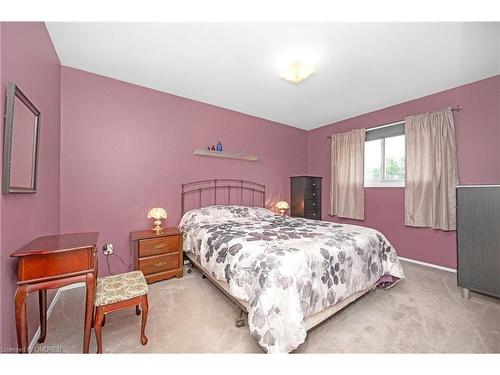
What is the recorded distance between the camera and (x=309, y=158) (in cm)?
512

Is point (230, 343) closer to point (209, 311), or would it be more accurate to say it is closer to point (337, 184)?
point (209, 311)

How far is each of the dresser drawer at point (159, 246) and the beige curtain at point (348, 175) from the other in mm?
3237

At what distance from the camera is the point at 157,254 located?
2629 millimetres

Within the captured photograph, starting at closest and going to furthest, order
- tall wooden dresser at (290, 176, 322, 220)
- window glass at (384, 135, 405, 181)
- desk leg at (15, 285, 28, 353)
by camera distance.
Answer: desk leg at (15, 285, 28, 353) → window glass at (384, 135, 405, 181) → tall wooden dresser at (290, 176, 322, 220)

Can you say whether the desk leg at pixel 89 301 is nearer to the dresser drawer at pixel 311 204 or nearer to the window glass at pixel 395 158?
the dresser drawer at pixel 311 204

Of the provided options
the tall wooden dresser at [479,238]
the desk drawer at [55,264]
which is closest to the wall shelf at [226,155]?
the desk drawer at [55,264]

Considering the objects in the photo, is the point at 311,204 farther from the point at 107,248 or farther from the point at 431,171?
the point at 107,248

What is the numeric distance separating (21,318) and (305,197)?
161 inches

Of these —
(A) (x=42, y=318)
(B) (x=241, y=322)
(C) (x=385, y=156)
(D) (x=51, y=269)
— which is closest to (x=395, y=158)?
(C) (x=385, y=156)

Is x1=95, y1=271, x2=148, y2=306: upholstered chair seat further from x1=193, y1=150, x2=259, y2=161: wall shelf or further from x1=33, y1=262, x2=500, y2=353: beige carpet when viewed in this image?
x1=193, y1=150, x2=259, y2=161: wall shelf

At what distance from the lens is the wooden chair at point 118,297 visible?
55.7 inches

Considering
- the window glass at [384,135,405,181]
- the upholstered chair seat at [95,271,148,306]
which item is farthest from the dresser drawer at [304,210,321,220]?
the upholstered chair seat at [95,271,148,306]

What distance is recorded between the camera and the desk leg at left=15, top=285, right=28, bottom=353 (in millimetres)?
1162

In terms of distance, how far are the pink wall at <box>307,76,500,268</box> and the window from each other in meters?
0.14
